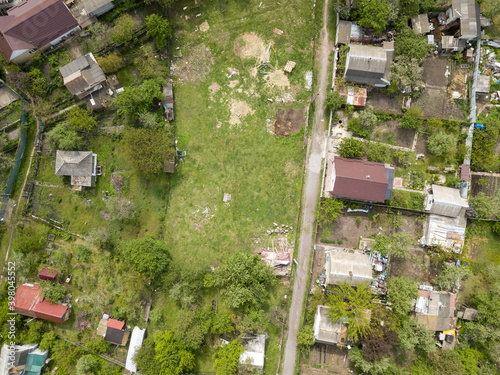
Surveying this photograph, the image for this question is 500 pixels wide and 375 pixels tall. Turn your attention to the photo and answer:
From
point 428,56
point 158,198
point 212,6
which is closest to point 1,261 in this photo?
point 158,198

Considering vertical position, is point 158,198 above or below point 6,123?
below

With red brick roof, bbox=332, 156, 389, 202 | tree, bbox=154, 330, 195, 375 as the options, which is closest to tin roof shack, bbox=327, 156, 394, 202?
red brick roof, bbox=332, 156, 389, 202

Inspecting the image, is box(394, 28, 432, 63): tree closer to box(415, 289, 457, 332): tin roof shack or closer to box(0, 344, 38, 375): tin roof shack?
box(415, 289, 457, 332): tin roof shack

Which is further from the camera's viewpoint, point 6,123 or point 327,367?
point 6,123

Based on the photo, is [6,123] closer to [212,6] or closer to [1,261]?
[1,261]

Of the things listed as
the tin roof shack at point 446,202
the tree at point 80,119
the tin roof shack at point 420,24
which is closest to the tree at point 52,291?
the tree at point 80,119

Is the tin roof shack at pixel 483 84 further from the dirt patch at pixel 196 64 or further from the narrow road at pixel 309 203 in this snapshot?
the dirt patch at pixel 196 64
